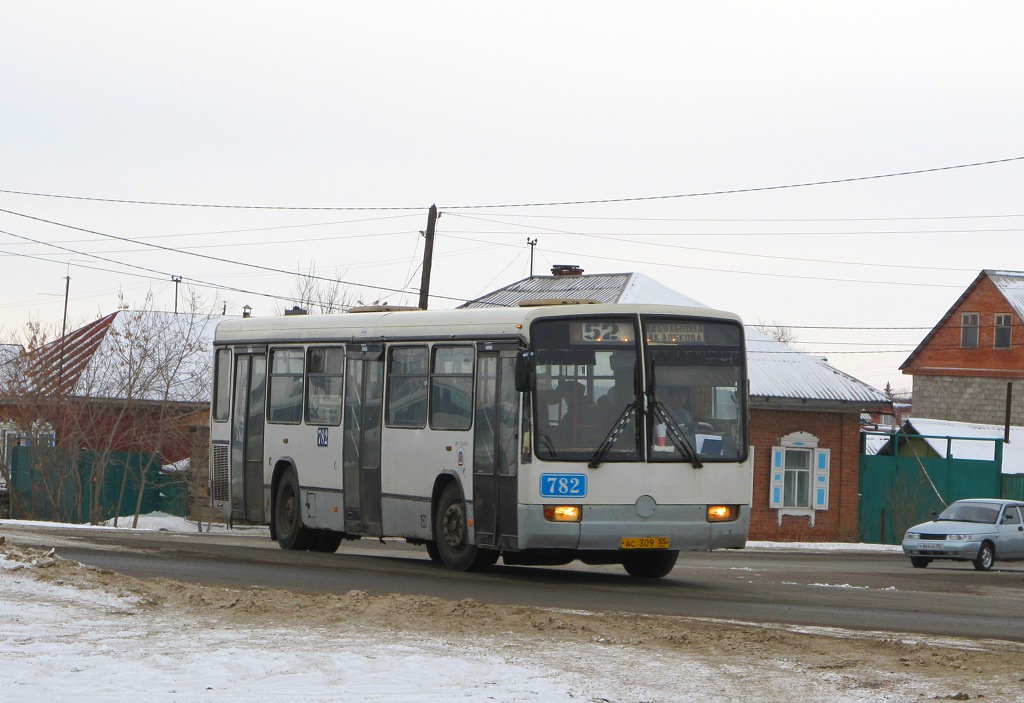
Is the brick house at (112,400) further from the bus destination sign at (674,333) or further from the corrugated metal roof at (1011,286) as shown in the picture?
the corrugated metal roof at (1011,286)

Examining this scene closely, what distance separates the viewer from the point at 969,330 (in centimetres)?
6431

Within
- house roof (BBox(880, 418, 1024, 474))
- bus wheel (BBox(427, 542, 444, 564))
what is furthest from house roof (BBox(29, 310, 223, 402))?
bus wheel (BBox(427, 542, 444, 564))

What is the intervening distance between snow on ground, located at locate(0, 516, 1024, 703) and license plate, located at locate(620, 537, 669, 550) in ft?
10.7

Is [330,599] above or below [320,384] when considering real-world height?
below

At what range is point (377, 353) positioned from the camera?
1811cm

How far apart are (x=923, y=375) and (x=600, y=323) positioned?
53.7 m

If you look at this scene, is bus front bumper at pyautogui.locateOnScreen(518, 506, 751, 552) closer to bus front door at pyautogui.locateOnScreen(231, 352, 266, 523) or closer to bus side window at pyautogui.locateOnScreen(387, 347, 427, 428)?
bus side window at pyautogui.locateOnScreen(387, 347, 427, 428)

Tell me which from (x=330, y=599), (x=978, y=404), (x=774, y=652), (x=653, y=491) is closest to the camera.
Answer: (x=774, y=652)

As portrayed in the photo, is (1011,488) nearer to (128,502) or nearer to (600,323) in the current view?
(128,502)

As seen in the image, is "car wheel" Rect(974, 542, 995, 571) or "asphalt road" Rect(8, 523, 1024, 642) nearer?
"asphalt road" Rect(8, 523, 1024, 642)

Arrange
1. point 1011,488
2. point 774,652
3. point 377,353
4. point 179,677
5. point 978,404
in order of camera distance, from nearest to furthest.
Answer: point 179,677
point 774,652
point 377,353
point 1011,488
point 978,404

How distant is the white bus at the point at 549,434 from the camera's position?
50.5 ft

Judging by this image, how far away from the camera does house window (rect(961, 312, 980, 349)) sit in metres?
63.9

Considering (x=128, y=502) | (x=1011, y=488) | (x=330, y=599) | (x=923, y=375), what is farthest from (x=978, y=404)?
(x=330, y=599)
